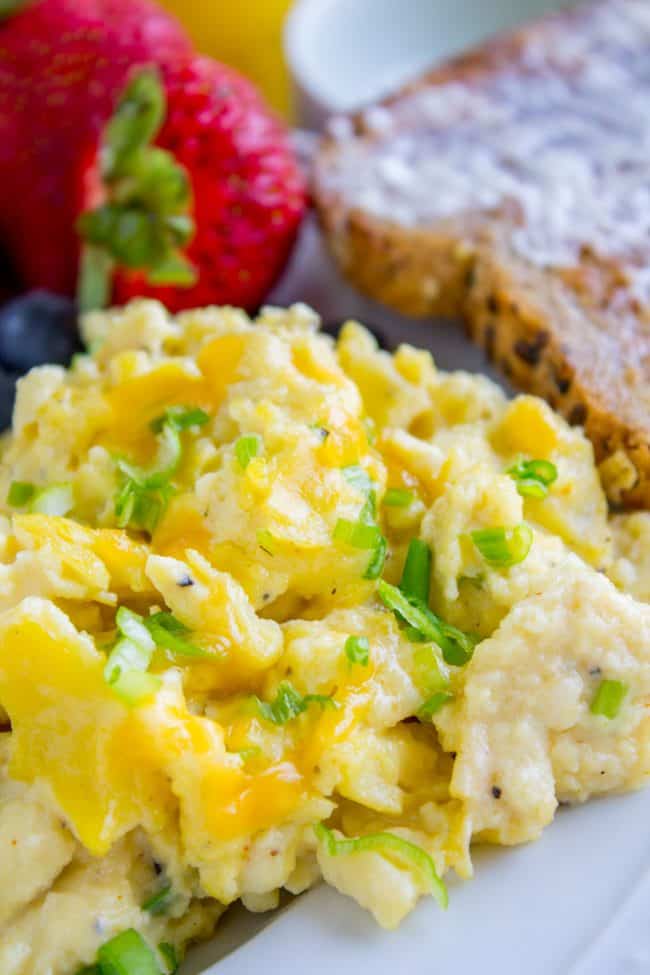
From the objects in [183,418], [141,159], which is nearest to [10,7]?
[141,159]

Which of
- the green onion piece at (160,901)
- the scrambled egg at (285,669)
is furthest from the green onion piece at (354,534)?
the green onion piece at (160,901)

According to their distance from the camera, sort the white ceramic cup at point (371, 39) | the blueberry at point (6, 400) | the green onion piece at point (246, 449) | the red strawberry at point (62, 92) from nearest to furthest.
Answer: the green onion piece at point (246, 449), the blueberry at point (6, 400), the red strawberry at point (62, 92), the white ceramic cup at point (371, 39)

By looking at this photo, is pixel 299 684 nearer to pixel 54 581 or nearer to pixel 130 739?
pixel 130 739

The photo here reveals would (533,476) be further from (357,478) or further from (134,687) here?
(134,687)

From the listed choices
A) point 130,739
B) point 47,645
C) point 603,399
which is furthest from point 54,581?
point 603,399

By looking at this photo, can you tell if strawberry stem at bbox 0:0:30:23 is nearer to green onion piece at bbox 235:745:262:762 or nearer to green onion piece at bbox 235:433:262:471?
green onion piece at bbox 235:433:262:471

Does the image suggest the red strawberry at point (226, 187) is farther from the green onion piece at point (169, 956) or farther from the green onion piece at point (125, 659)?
the green onion piece at point (169, 956)

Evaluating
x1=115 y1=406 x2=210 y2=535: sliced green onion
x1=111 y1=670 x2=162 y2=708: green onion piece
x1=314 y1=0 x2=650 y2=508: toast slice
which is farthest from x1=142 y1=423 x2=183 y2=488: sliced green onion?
x1=314 y1=0 x2=650 y2=508: toast slice
